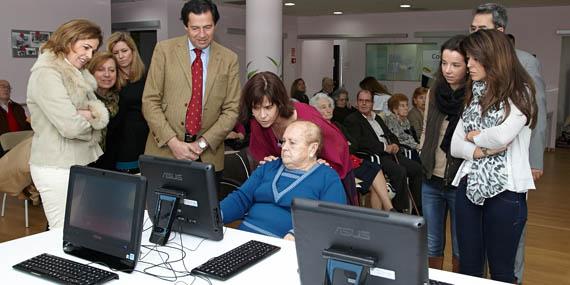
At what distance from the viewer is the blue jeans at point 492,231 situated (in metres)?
2.54

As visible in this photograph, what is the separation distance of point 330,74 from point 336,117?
7.77 meters

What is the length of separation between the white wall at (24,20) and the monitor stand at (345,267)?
8.06 m

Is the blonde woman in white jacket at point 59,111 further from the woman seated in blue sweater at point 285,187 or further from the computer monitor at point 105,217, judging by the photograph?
the woman seated in blue sweater at point 285,187

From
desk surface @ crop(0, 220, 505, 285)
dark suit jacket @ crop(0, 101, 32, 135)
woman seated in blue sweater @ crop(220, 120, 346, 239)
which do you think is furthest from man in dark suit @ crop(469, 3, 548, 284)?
dark suit jacket @ crop(0, 101, 32, 135)

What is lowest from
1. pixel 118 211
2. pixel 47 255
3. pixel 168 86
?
pixel 47 255

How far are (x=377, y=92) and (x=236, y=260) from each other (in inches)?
207

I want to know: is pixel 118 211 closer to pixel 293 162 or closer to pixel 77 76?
pixel 293 162

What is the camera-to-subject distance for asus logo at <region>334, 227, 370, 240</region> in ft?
5.09

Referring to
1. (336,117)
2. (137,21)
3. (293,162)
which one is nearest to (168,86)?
(293,162)

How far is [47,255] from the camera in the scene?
7.27 ft

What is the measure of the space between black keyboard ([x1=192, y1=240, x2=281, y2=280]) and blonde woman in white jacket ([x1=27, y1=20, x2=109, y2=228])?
1.23m

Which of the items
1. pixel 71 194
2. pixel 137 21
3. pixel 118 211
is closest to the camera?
pixel 118 211

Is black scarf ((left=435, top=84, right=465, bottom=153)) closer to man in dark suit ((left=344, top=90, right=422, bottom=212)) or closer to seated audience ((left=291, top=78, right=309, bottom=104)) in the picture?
man in dark suit ((left=344, top=90, right=422, bottom=212))

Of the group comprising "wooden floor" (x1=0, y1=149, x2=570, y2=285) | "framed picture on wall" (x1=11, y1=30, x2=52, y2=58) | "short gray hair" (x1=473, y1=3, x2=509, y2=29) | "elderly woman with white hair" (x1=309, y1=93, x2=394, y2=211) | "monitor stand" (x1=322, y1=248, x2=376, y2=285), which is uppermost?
"framed picture on wall" (x1=11, y1=30, x2=52, y2=58)
